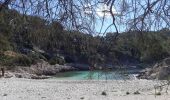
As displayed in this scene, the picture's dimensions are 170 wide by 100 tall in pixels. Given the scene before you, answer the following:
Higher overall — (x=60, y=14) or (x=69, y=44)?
(x=60, y=14)

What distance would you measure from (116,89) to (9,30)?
26.2 m

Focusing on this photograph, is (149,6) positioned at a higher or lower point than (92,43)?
higher

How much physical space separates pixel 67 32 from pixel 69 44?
165 mm

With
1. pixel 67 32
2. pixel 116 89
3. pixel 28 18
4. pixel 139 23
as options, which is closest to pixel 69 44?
pixel 67 32

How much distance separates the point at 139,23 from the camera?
16.6 feet

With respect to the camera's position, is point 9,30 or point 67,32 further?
point 9,30

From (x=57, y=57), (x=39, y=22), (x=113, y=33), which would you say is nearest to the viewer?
(x=39, y=22)

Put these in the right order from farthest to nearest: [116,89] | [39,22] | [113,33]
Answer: [116,89], [113,33], [39,22]

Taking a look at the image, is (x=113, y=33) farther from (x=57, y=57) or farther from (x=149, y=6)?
(x=57, y=57)

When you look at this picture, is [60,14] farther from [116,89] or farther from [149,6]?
Answer: [116,89]

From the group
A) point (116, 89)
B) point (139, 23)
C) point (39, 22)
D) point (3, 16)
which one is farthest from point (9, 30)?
point (116, 89)

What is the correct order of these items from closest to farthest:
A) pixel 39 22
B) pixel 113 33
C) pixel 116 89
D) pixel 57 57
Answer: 1. pixel 39 22
2. pixel 113 33
3. pixel 57 57
4. pixel 116 89

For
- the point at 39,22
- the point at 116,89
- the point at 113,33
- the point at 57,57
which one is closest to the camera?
the point at 39,22

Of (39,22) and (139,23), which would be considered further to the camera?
(139,23)
